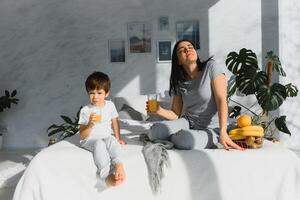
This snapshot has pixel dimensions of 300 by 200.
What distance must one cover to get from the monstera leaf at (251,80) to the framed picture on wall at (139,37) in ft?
5.01

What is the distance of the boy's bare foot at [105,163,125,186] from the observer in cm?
221

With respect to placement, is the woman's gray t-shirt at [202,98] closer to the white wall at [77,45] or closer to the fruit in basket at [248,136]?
the fruit in basket at [248,136]

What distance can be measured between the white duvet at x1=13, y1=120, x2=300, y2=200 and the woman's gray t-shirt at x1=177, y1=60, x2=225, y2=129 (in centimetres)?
53

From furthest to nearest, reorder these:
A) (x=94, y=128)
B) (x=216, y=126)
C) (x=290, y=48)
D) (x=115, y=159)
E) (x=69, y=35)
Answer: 1. (x=69, y=35)
2. (x=290, y=48)
3. (x=216, y=126)
4. (x=94, y=128)
5. (x=115, y=159)

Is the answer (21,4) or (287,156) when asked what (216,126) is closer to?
(287,156)

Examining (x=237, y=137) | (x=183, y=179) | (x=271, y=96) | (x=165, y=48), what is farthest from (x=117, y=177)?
(x=165, y=48)

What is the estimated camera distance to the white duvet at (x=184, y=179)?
227 centimetres

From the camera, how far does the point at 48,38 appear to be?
5.45 m

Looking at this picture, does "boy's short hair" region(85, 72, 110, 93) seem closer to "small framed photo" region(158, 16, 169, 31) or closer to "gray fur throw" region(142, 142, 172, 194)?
"gray fur throw" region(142, 142, 172, 194)

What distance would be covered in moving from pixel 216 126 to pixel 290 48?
2.76 meters

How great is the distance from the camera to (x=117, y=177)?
7.21 ft

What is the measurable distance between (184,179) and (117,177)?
0.40 m

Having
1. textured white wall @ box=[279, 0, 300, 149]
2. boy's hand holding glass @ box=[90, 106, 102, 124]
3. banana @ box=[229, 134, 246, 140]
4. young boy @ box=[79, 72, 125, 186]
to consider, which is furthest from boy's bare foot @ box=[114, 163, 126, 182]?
textured white wall @ box=[279, 0, 300, 149]

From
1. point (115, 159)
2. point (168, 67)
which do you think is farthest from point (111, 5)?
point (115, 159)
